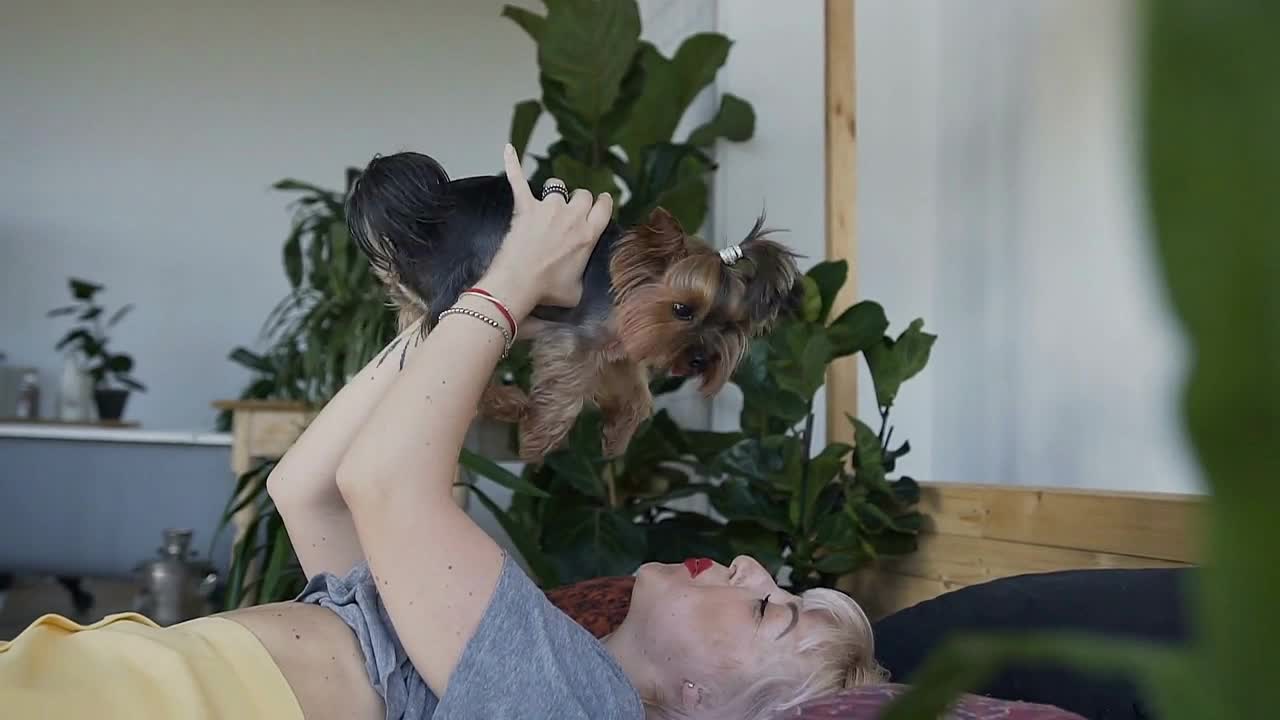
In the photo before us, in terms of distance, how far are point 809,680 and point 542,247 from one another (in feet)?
1.90

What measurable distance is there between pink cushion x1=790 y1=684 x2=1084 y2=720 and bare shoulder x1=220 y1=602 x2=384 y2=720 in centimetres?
44

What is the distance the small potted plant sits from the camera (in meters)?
4.84

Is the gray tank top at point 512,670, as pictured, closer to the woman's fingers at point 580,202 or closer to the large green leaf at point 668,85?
the woman's fingers at point 580,202

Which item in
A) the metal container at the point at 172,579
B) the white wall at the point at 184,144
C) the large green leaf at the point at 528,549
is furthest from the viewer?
the white wall at the point at 184,144

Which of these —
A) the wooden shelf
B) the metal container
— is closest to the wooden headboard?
the metal container

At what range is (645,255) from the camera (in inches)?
56.0

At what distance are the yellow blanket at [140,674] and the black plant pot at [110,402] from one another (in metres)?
3.99

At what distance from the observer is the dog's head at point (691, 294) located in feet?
4.63

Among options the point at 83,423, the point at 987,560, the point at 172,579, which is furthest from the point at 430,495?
the point at 83,423

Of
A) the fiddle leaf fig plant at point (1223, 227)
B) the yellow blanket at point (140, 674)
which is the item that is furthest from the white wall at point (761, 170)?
the yellow blanket at point (140, 674)

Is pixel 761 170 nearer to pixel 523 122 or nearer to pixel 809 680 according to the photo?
pixel 523 122

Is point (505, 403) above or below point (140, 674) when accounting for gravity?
above

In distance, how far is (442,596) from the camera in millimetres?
1098

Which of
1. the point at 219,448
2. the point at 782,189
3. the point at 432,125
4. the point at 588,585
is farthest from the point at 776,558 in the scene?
the point at 432,125
